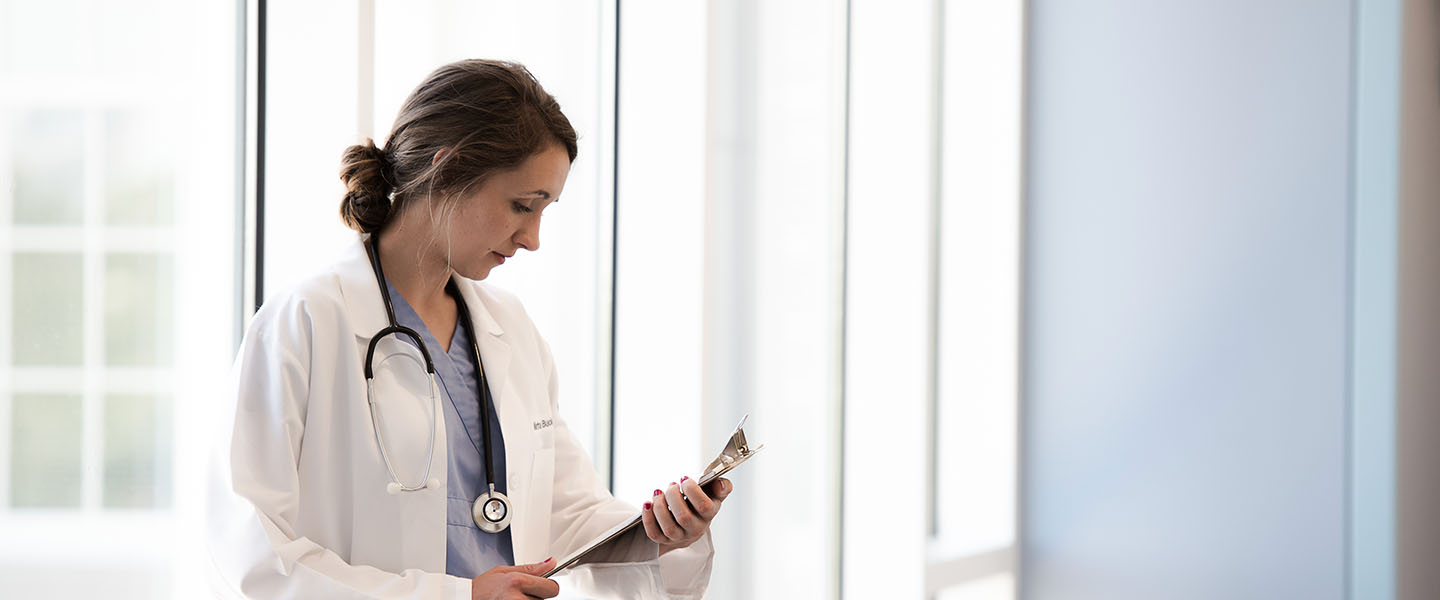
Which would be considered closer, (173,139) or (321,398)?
(321,398)

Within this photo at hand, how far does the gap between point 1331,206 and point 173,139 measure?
223 centimetres

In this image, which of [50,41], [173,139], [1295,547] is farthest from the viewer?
[1295,547]

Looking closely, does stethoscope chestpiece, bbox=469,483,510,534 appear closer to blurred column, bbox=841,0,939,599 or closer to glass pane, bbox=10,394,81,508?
glass pane, bbox=10,394,81,508

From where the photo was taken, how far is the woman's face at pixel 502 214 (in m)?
1.18

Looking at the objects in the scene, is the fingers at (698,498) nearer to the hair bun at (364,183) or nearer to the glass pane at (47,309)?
the hair bun at (364,183)

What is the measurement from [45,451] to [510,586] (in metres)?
0.61

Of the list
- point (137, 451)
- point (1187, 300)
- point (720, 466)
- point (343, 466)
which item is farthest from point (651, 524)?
point (1187, 300)

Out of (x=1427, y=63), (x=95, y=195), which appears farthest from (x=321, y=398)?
(x=1427, y=63)

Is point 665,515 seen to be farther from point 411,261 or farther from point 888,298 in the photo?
point 888,298

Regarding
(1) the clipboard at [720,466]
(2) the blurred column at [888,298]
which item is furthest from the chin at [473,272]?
(2) the blurred column at [888,298]

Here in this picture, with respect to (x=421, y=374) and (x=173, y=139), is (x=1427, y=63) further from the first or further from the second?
(x=173, y=139)

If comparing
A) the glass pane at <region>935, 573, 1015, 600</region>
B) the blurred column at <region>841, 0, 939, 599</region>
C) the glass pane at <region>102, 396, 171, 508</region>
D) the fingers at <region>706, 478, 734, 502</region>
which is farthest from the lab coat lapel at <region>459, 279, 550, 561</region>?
the glass pane at <region>935, 573, 1015, 600</region>

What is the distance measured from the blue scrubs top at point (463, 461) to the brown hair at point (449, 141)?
108 millimetres

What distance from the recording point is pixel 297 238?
142 centimetres
